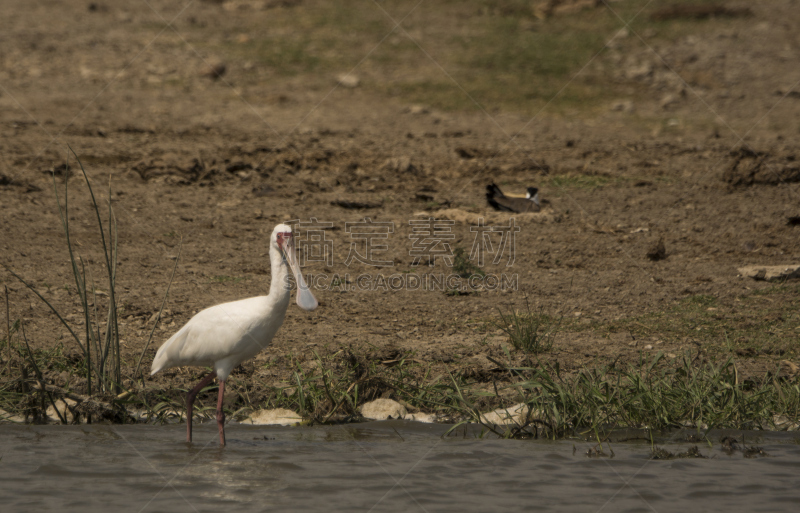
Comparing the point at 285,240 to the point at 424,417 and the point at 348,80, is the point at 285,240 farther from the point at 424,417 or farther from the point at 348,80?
the point at 348,80

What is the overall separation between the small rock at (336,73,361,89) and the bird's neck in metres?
10.6

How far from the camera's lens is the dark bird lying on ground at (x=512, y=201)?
9.78 meters

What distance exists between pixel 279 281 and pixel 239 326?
354 millimetres

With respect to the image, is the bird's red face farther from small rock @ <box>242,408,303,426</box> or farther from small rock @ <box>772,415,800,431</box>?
small rock @ <box>772,415,800,431</box>

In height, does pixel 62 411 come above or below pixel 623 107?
below

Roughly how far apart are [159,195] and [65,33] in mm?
8821

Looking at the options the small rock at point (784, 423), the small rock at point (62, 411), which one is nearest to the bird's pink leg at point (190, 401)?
the small rock at point (62, 411)

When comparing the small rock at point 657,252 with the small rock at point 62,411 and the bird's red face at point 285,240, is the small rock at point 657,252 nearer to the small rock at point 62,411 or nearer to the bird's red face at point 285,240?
the bird's red face at point 285,240

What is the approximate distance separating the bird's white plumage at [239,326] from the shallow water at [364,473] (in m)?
0.54

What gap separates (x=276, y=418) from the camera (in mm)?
5527

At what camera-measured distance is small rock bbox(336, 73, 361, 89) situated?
1529cm

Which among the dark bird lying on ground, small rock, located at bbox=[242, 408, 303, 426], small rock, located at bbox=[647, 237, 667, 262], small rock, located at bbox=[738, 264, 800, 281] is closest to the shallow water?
small rock, located at bbox=[242, 408, 303, 426]

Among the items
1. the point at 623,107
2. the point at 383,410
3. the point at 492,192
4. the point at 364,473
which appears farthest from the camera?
the point at 623,107

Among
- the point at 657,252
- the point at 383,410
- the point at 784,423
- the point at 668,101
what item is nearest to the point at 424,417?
the point at 383,410
